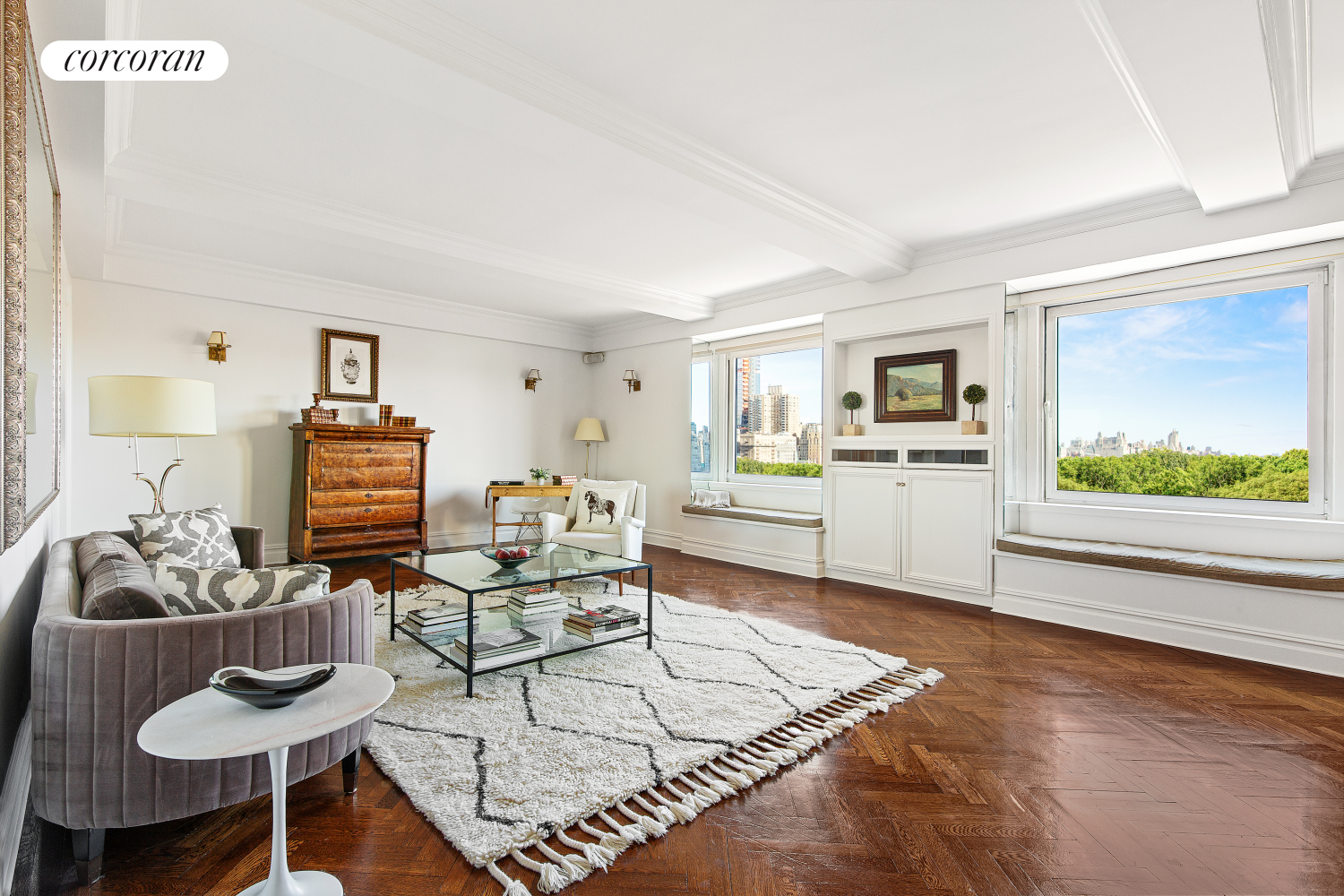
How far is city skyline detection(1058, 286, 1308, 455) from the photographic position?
12.6ft

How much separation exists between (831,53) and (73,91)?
2751mm

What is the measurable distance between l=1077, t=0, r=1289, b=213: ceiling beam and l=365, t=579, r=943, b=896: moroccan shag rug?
2.67m

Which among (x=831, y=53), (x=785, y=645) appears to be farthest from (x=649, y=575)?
(x=831, y=53)

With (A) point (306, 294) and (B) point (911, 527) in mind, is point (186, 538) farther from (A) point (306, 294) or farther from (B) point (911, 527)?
(B) point (911, 527)

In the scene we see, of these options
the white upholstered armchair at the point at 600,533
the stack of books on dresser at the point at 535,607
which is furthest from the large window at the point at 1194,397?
the stack of books on dresser at the point at 535,607

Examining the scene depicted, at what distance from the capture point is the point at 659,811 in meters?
1.97

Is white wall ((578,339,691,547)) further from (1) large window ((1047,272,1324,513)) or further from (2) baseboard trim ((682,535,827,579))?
(1) large window ((1047,272,1324,513))

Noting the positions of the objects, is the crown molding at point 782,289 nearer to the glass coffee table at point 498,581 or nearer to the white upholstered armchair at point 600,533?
the white upholstered armchair at point 600,533

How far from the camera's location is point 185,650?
1685 millimetres

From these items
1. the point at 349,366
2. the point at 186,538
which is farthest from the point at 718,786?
the point at 349,366

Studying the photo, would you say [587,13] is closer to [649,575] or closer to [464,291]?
[649,575]

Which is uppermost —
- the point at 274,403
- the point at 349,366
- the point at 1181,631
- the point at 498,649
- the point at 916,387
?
the point at 349,366

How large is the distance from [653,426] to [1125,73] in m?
5.35

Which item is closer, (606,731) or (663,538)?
(606,731)
